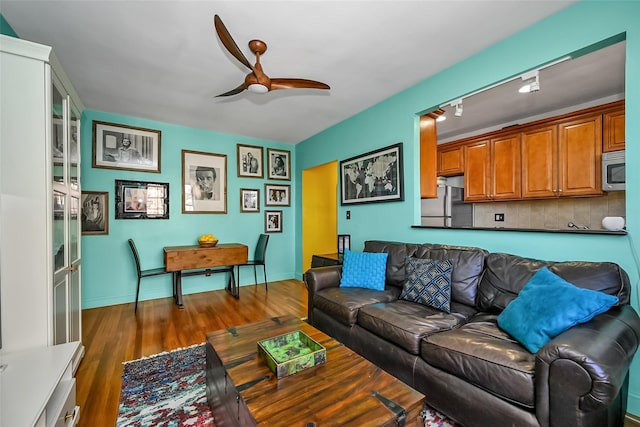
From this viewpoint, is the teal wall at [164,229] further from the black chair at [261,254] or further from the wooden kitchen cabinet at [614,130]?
the wooden kitchen cabinet at [614,130]

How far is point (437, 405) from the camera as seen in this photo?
147 centimetres

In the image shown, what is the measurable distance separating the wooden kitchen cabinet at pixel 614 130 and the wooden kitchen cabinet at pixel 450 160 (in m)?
1.52

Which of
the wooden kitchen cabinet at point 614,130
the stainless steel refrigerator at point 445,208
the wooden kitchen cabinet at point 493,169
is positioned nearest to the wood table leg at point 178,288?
the stainless steel refrigerator at point 445,208

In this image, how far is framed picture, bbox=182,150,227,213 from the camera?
4.05 meters

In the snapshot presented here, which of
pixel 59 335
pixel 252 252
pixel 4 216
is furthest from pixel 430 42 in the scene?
pixel 252 252

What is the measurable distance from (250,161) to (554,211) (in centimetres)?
443

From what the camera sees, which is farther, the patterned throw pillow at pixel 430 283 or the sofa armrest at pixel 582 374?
the patterned throw pillow at pixel 430 283

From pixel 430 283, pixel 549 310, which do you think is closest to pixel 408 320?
pixel 430 283

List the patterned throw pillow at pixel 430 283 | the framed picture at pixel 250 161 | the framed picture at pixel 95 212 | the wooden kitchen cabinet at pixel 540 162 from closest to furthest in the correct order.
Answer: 1. the patterned throw pillow at pixel 430 283
2. the wooden kitchen cabinet at pixel 540 162
3. the framed picture at pixel 95 212
4. the framed picture at pixel 250 161

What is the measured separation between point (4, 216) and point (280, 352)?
163 centimetres

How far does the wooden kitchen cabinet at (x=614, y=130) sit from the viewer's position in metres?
2.70

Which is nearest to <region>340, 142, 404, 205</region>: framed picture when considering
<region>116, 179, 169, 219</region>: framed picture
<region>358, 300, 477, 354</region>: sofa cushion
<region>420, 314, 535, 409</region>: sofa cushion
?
<region>358, 300, 477, 354</region>: sofa cushion

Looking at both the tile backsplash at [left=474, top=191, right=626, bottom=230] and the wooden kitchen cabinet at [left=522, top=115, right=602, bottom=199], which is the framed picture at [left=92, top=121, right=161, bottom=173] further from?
the wooden kitchen cabinet at [left=522, top=115, right=602, bottom=199]

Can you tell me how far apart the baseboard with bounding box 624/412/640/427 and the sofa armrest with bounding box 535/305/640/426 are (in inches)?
21.7
